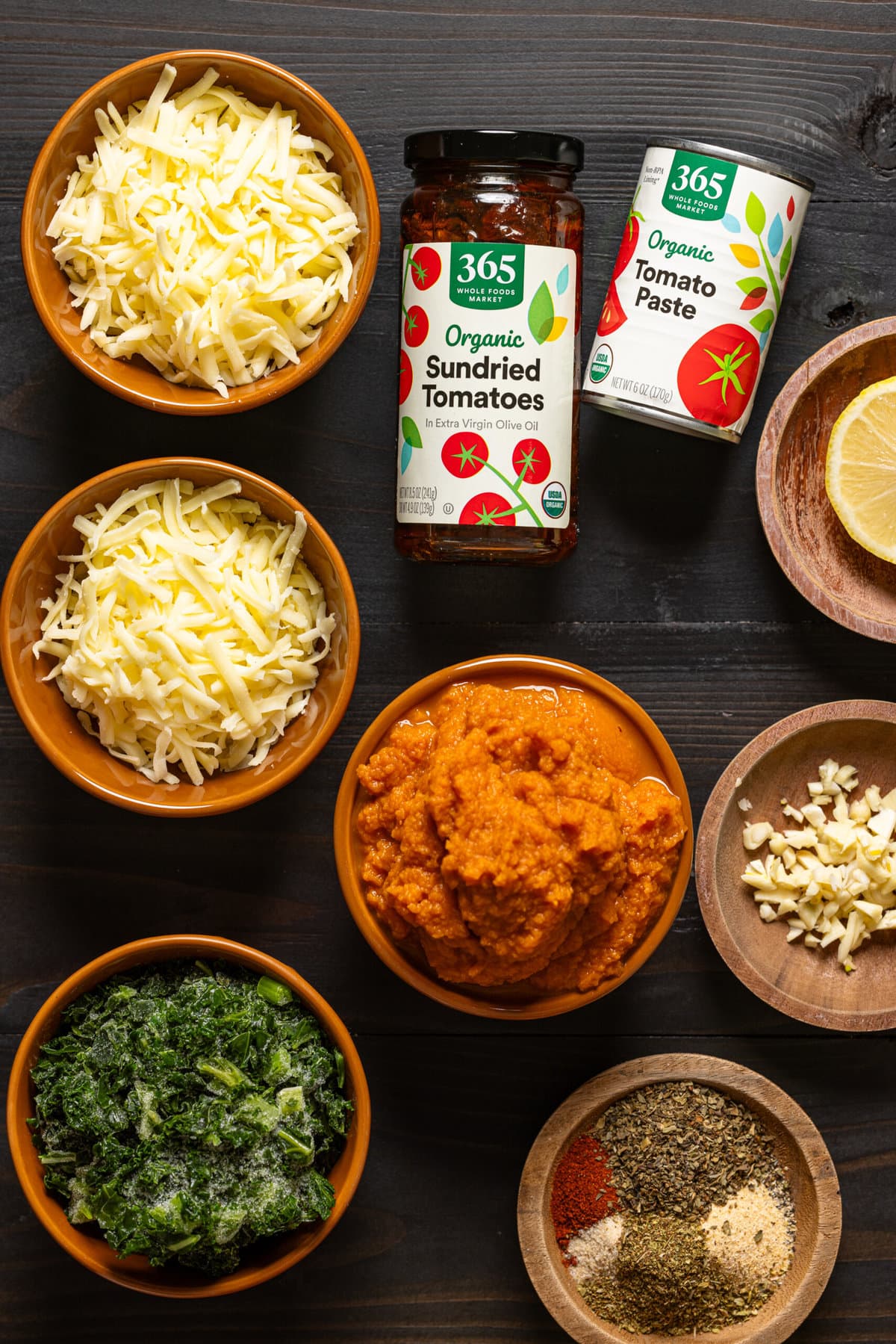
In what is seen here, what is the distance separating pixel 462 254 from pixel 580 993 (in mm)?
1045

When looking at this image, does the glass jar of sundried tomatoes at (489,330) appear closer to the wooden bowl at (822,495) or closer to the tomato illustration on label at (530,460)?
the tomato illustration on label at (530,460)

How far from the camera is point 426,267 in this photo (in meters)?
1.48

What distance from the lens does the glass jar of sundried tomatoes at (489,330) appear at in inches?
57.4

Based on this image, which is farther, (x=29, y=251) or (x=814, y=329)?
(x=814, y=329)

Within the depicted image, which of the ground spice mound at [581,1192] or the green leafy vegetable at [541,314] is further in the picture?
the ground spice mound at [581,1192]

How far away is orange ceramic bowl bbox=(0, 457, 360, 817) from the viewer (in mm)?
1477

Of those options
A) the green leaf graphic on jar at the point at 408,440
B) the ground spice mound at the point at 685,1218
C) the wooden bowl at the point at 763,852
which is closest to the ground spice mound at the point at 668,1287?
the ground spice mound at the point at 685,1218

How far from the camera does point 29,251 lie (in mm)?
1414

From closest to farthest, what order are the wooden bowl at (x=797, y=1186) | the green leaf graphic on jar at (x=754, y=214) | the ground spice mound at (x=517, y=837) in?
the ground spice mound at (x=517, y=837), the green leaf graphic on jar at (x=754, y=214), the wooden bowl at (x=797, y=1186)

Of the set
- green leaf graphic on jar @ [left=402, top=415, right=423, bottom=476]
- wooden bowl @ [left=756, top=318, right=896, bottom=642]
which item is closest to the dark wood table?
wooden bowl @ [left=756, top=318, right=896, bottom=642]

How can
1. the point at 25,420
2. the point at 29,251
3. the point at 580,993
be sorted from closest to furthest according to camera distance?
the point at 29,251
the point at 580,993
the point at 25,420

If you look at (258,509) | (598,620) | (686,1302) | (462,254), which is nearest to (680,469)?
(598,620)

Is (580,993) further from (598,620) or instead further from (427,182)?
(427,182)

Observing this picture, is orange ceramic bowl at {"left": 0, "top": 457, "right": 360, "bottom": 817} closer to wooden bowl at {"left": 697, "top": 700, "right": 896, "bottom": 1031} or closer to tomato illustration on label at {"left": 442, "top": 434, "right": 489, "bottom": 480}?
tomato illustration on label at {"left": 442, "top": 434, "right": 489, "bottom": 480}
